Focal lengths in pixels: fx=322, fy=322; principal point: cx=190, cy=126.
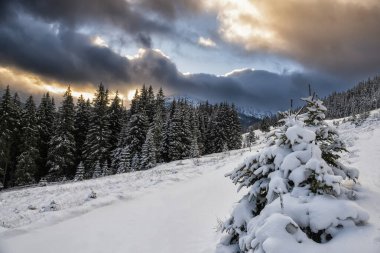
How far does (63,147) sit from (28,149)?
5.01m

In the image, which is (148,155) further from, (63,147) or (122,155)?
(63,147)

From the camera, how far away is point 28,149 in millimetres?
47781

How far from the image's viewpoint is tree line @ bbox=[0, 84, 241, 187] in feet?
156

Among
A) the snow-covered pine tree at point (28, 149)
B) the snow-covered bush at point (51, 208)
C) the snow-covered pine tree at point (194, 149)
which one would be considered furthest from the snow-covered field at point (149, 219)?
the snow-covered pine tree at point (194, 149)

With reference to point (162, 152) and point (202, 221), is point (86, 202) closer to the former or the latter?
point (202, 221)

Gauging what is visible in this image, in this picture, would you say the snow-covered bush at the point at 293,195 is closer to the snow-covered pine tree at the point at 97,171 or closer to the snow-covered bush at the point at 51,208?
the snow-covered bush at the point at 51,208

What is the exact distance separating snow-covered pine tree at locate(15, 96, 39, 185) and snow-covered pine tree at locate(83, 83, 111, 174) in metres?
8.10

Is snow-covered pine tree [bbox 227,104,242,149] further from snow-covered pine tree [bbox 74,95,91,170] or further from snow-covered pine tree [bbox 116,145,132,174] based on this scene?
snow-covered pine tree [bbox 74,95,91,170]

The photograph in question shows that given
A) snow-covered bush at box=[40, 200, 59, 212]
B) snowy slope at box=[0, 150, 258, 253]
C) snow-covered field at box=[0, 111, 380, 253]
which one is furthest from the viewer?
snow-covered bush at box=[40, 200, 59, 212]

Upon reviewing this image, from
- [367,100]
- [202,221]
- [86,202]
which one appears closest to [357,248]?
[202,221]

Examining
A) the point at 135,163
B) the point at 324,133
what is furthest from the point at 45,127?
the point at 324,133

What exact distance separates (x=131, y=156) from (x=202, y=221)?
138 ft

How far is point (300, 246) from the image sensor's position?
5.08m

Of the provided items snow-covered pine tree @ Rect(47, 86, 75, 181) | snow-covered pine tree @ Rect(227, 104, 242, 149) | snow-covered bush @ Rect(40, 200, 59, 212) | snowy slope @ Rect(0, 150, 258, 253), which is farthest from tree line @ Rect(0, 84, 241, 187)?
snow-covered bush @ Rect(40, 200, 59, 212)
